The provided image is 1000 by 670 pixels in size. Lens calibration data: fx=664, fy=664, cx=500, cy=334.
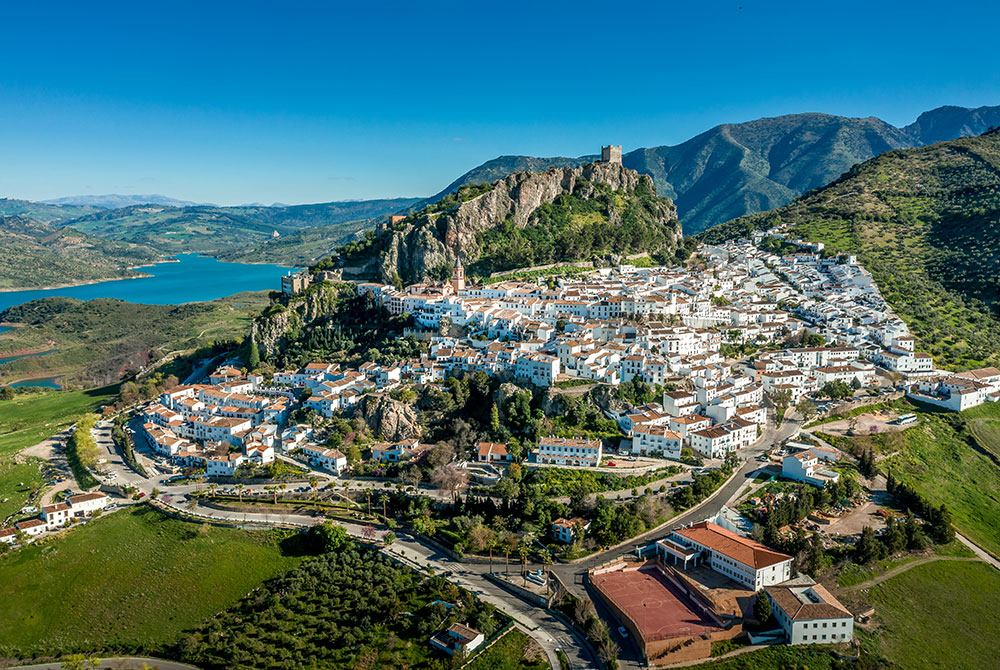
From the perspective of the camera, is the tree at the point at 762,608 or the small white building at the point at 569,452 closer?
the tree at the point at 762,608

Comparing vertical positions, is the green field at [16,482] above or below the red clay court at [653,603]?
below

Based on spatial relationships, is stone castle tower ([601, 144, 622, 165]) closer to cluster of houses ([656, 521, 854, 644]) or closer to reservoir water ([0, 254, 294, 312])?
cluster of houses ([656, 521, 854, 644])

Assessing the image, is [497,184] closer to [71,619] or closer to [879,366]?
[879,366]

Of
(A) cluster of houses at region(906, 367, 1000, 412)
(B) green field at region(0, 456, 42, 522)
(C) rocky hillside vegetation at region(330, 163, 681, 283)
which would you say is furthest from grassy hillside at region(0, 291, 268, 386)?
(A) cluster of houses at region(906, 367, 1000, 412)

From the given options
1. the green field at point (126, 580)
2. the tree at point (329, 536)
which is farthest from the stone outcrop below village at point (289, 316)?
the tree at point (329, 536)

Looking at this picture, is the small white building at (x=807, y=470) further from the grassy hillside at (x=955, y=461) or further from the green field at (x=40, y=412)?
the green field at (x=40, y=412)

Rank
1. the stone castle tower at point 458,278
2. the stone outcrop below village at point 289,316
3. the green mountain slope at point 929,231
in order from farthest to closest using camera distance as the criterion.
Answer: the stone castle tower at point 458,278
the green mountain slope at point 929,231
the stone outcrop below village at point 289,316

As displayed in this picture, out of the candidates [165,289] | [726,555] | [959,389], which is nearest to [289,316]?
[726,555]
